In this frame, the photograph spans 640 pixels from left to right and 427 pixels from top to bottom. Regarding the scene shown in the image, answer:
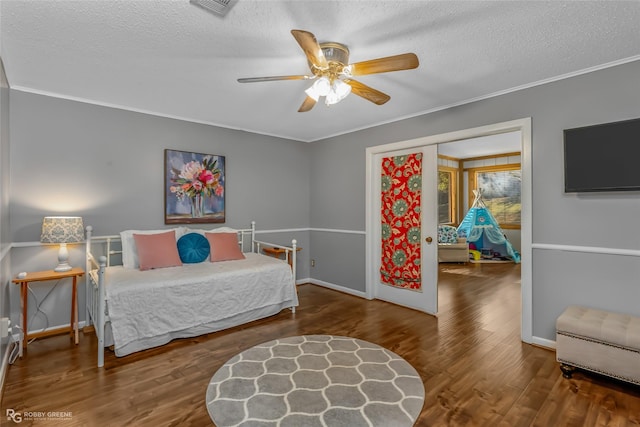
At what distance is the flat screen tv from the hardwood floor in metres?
1.50

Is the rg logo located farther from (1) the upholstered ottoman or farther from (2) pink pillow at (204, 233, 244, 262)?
(1) the upholstered ottoman

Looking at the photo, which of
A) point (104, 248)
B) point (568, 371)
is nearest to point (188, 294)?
point (104, 248)

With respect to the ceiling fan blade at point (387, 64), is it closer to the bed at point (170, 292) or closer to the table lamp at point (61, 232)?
the bed at point (170, 292)

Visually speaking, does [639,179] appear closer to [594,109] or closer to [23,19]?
[594,109]

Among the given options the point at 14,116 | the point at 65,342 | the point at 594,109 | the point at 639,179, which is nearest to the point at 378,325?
the point at 639,179

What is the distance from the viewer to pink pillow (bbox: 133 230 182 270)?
11.1 ft

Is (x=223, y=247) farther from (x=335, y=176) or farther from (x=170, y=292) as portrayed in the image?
(x=335, y=176)

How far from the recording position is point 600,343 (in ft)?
7.50

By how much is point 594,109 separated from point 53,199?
5113 mm

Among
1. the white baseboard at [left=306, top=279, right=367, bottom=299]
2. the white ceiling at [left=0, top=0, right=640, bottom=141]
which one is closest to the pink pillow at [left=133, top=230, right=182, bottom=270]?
the white ceiling at [left=0, top=0, right=640, bottom=141]

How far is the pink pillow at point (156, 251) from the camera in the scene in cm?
339

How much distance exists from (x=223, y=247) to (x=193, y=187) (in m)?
0.93
